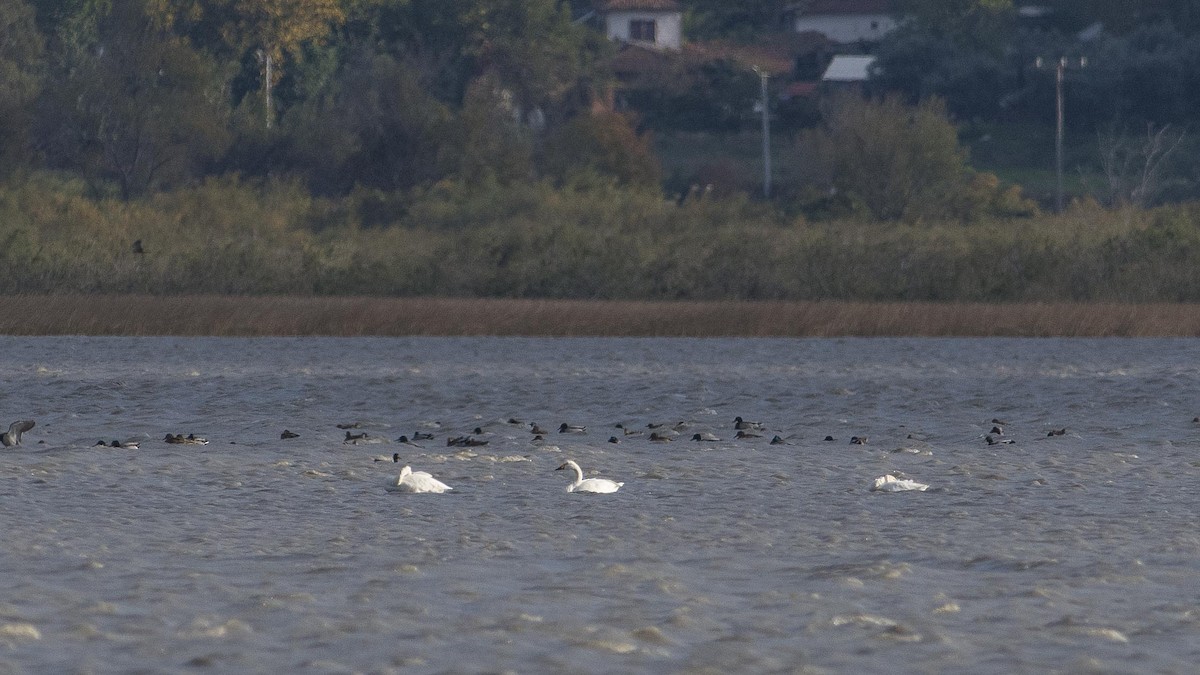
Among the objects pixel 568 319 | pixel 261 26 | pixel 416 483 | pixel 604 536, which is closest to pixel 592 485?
pixel 416 483

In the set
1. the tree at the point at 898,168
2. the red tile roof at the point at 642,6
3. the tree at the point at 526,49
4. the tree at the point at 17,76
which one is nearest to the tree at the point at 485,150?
the tree at the point at 898,168

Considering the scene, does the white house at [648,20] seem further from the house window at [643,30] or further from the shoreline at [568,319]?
the shoreline at [568,319]

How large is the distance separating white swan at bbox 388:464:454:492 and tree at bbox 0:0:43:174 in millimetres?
39450

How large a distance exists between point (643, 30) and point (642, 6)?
1062mm

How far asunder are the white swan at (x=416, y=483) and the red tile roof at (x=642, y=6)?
237 feet

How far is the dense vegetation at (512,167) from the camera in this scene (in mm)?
35531

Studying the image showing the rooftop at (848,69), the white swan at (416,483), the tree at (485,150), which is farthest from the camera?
the rooftop at (848,69)

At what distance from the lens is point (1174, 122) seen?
203ft

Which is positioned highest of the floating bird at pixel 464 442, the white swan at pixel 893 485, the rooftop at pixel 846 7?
the rooftop at pixel 846 7

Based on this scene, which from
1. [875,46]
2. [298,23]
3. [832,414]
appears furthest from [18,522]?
[875,46]

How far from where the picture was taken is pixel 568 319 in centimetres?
2981

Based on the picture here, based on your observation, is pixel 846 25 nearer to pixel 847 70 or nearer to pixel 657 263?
pixel 847 70

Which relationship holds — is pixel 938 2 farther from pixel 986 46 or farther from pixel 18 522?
pixel 18 522

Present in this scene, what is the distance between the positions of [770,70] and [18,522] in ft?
210
